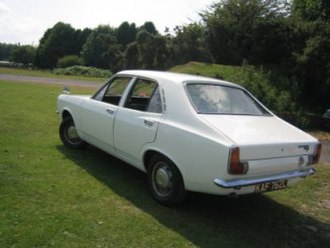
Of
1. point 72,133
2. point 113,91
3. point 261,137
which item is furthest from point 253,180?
point 72,133

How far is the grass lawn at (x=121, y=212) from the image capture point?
4129mm

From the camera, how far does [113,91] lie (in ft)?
20.9

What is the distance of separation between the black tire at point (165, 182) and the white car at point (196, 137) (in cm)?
1

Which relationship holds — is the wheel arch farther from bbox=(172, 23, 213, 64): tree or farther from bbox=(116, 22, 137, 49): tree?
bbox=(116, 22, 137, 49): tree

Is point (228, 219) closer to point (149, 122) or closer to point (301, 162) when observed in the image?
point (301, 162)

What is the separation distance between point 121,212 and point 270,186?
1768 millimetres

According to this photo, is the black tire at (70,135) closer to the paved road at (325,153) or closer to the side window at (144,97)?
the side window at (144,97)

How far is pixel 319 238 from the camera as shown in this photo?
4605 millimetres

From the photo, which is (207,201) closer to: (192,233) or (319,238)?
(192,233)

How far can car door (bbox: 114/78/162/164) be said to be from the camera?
5164 millimetres

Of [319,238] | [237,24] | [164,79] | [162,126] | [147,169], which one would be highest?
[237,24]

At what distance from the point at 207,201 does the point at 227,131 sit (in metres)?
1.39

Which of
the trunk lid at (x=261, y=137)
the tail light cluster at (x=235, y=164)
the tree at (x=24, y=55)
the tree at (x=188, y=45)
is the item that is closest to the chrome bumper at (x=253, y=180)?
the tail light cluster at (x=235, y=164)

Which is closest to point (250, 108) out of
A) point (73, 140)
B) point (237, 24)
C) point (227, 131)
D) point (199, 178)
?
point (227, 131)
